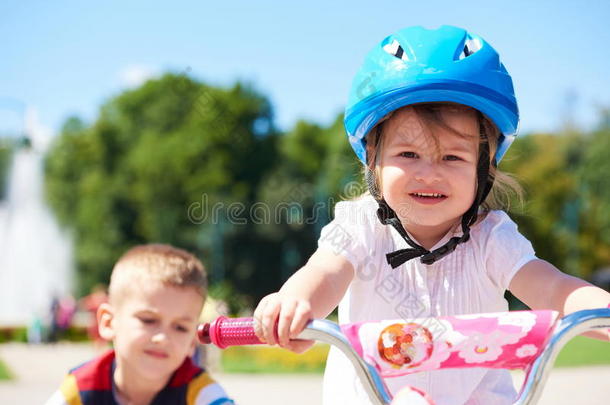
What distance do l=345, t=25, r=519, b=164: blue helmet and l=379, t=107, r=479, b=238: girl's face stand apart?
9 cm

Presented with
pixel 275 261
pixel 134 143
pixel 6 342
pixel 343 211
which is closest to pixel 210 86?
pixel 134 143

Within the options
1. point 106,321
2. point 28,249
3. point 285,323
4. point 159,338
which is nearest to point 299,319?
point 285,323

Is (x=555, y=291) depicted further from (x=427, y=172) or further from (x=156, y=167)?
(x=156, y=167)

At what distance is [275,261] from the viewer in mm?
37250

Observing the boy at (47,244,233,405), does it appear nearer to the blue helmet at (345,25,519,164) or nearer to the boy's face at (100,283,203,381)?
the boy's face at (100,283,203,381)

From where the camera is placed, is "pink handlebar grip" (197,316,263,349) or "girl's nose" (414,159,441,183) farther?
"girl's nose" (414,159,441,183)

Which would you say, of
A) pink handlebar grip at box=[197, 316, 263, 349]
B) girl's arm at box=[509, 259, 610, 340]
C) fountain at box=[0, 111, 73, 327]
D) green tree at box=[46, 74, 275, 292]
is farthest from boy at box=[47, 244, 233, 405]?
green tree at box=[46, 74, 275, 292]

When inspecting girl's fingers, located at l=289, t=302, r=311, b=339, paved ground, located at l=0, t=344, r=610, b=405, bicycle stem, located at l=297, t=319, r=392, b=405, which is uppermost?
girl's fingers, located at l=289, t=302, r=311, b=339

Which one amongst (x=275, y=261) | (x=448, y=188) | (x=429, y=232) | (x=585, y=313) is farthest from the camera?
(x=275, y=261)

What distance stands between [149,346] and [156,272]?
12.9 inches

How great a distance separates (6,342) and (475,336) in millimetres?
23416

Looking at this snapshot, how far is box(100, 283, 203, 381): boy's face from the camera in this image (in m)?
2.96

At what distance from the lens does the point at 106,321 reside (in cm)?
319

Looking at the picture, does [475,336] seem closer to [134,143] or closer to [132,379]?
[132,379]
